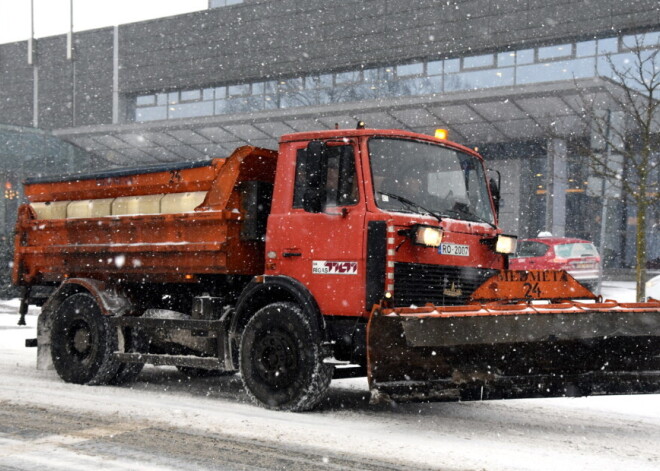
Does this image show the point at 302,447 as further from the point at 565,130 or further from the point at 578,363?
the point at 565,130

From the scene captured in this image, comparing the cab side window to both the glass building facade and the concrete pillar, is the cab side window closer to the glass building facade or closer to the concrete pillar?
the glass building facade

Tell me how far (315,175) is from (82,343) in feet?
12.3

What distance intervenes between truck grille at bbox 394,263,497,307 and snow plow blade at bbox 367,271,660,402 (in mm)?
366

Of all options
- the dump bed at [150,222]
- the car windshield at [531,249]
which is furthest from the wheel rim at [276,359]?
the car windshield at [531,249]

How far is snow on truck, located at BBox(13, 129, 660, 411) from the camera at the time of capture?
6531 millimetres

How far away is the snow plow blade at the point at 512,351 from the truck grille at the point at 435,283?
366mm

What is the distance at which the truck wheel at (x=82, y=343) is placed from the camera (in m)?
9.07

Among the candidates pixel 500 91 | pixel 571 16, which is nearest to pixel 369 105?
pixel 500 91

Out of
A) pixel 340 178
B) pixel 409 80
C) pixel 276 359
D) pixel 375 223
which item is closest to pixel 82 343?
pixel 276 359

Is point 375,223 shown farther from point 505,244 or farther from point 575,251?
point 575,251

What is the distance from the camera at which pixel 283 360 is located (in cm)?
738

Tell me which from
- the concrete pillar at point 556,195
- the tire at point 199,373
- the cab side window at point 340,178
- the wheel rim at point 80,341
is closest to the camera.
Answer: the cab side window at point 340,178

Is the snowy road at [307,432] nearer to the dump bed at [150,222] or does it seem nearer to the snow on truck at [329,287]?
the snow on truck at [329,287]

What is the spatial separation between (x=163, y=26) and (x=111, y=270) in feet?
93.4
